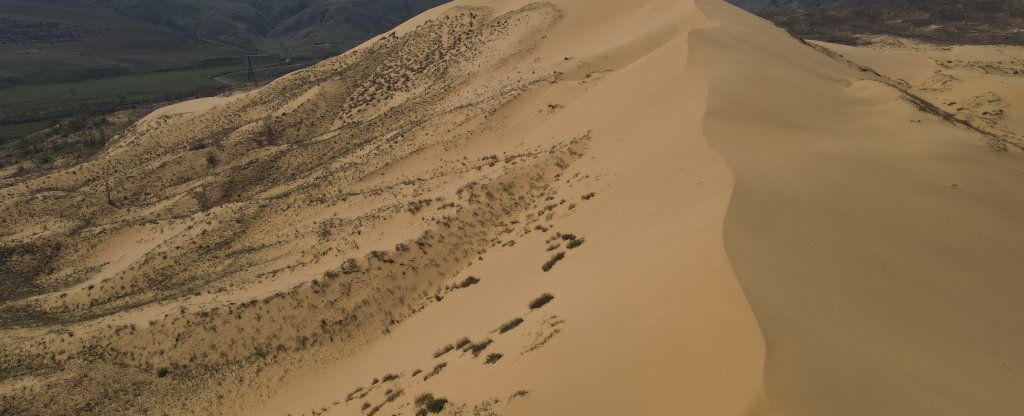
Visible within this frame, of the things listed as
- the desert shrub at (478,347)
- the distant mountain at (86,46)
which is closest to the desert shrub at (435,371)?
the desert shrub at (478,347)

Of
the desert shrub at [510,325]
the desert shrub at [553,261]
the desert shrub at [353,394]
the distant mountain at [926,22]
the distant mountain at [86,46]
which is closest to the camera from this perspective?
the desert shrub at [510,325]

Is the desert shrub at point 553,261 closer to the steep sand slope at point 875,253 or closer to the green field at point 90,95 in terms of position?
the steep sand slope at point 875,253

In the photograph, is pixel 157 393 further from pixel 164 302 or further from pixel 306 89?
pixel 306 89

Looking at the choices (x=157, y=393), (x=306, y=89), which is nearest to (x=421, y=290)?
(x=157, y=393)

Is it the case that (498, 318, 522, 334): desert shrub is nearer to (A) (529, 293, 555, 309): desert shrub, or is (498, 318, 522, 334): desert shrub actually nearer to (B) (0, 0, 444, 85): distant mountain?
(A) (529, 293, 555, 309): desert shrub

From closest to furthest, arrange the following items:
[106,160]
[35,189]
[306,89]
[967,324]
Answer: [967,324], [35,189], [106,160], [306,89]

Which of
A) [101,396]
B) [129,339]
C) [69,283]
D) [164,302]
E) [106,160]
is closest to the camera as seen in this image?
[101,396]

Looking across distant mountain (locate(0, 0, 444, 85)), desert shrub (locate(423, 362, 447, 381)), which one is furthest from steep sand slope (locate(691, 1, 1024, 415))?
distant mountain (locate(0, 0, 444, 85))
